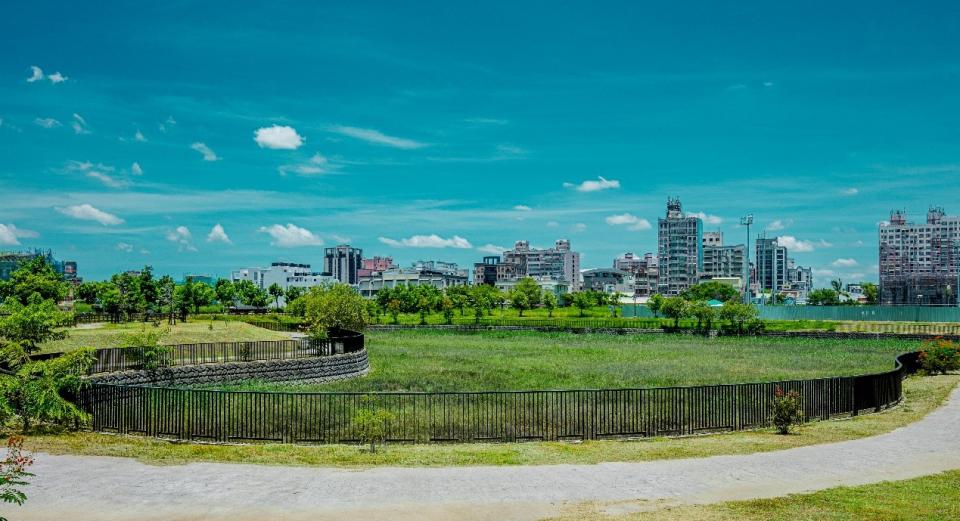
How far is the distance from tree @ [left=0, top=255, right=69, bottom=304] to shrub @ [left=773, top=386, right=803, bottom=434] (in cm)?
5763

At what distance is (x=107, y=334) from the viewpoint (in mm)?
43125

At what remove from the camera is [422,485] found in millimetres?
14008

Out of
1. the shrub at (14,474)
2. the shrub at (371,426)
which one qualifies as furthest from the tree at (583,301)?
the shrub at (14,474)

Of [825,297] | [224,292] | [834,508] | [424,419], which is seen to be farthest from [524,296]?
[834,508]

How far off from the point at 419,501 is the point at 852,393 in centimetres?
1618

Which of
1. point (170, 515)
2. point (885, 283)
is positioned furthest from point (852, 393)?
point (885, 283)

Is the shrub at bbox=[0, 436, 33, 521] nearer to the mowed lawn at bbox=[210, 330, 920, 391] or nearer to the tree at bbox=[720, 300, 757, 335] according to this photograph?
the mowed lawn at bbox=[210, 330, 920, 391]

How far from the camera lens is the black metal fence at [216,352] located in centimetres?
3077

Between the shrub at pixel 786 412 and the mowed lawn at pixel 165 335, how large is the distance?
25.7 m

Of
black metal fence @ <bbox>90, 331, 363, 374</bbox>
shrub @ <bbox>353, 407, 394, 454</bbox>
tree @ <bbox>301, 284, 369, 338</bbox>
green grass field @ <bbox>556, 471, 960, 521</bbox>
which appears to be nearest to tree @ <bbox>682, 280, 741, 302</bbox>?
tree @ <bbox>301, 284, 369, 338</bbox>

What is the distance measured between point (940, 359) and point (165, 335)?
41438mm

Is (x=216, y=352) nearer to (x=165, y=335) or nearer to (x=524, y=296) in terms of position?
(x=165, y=335)

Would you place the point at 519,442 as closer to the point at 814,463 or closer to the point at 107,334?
the point at 814,463

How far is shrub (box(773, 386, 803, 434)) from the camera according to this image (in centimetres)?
1972
